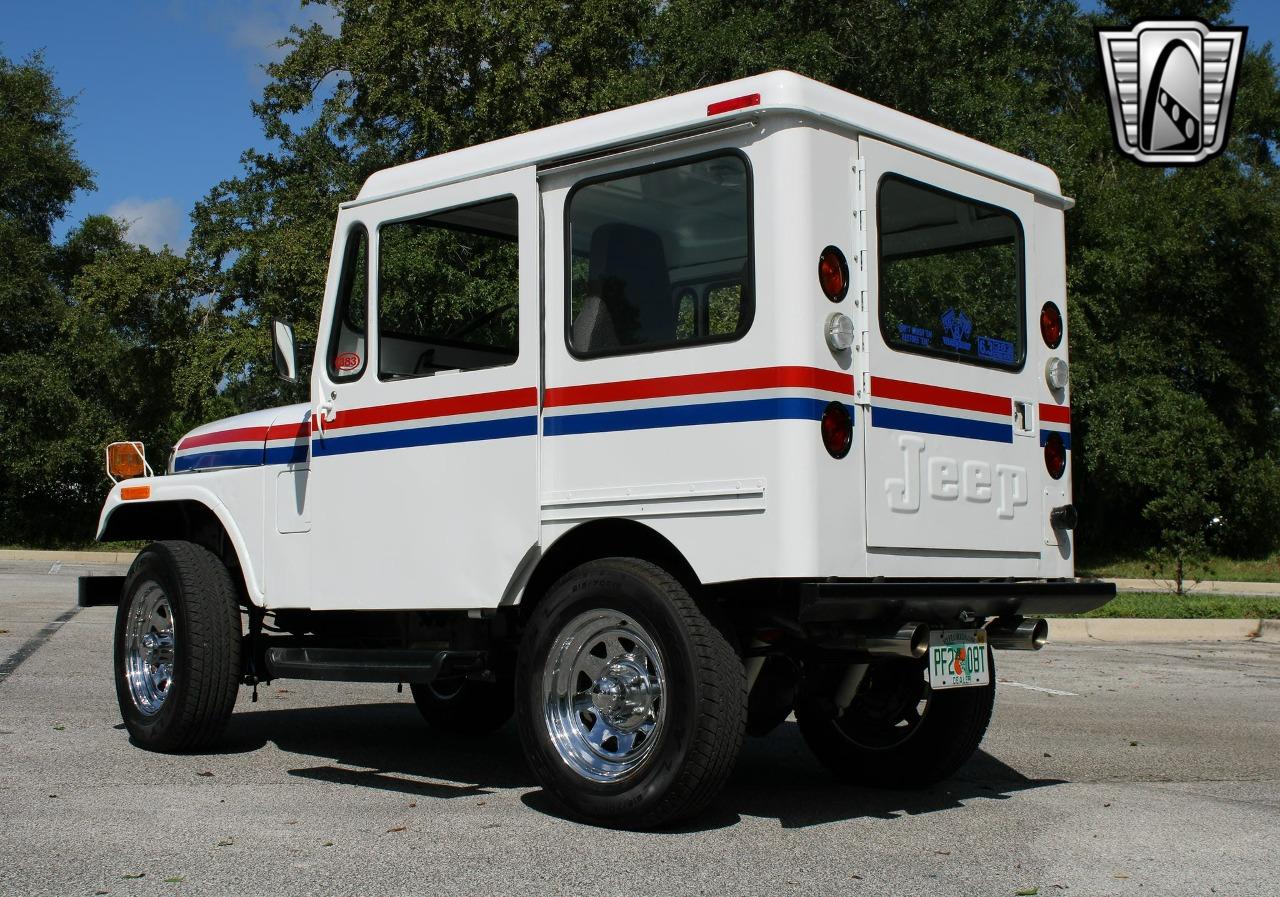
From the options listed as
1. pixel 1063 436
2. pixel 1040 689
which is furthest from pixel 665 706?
pixel 1040 689

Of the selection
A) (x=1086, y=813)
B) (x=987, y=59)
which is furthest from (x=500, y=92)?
(x=1086, y=813)

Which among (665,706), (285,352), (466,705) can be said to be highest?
(285,352)

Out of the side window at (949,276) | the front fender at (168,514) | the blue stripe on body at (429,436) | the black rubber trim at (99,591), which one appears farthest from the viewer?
the black rubber trim at (99,591)

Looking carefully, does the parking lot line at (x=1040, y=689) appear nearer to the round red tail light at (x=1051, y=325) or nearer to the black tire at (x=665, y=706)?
the round red tail light at (x=1051, y=325)

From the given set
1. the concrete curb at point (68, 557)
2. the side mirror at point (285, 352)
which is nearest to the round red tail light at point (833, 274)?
the side mirror at point (285, 352)

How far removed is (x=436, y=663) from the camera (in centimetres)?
619

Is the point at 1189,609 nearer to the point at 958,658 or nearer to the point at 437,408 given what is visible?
the point at 958,658

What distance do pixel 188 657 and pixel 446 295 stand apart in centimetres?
215

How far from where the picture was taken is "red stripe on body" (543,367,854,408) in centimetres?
529

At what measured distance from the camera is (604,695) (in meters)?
5.58

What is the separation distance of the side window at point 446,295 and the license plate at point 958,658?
2.21m

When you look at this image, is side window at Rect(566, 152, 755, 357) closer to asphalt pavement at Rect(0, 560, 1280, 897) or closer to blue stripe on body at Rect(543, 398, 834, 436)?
blue stripe on body at Rect(543, 398, 834, 436)

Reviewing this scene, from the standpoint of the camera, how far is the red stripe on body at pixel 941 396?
18.5 feet

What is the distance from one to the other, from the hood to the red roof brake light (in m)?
2.71
